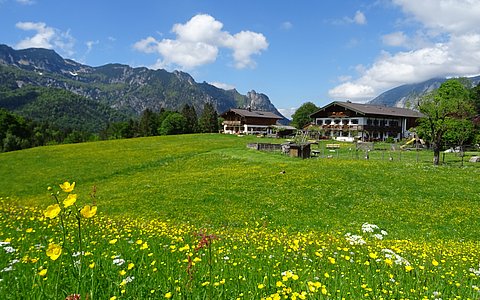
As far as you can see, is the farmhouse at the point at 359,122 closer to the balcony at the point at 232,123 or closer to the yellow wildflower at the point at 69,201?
the balcony at the point at 232,123

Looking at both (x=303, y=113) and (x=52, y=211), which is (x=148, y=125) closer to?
(x=303, y=113)

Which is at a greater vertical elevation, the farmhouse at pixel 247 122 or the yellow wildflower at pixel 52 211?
the farmhouse at pixel 247 122

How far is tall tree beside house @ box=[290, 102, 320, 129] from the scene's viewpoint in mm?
147750

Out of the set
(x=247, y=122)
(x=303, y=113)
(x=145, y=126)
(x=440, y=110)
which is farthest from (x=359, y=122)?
(x=145, y=126)

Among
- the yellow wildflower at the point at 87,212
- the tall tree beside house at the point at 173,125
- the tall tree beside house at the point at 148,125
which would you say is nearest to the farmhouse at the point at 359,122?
the tall tree beside house at the point at 173,125

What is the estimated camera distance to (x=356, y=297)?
459 centimetres

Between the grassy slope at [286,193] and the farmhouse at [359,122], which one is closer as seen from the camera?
the grassy slope at [286,193]

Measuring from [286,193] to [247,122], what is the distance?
95028 millimetres

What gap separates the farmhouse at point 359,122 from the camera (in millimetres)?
86500

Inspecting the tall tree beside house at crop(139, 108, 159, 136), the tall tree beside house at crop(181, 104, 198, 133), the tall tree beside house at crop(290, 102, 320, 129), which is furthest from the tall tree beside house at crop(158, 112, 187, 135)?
the tall tree beside house at crop(290, 102, 320, 129)

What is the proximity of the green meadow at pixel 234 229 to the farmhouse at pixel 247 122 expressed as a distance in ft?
225

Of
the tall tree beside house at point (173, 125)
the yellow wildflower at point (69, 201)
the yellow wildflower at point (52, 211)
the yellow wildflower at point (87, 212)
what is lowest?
the yellow wildflower at point (87, 212)

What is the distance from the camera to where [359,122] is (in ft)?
286

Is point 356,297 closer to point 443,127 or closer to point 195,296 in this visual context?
point 195,296
